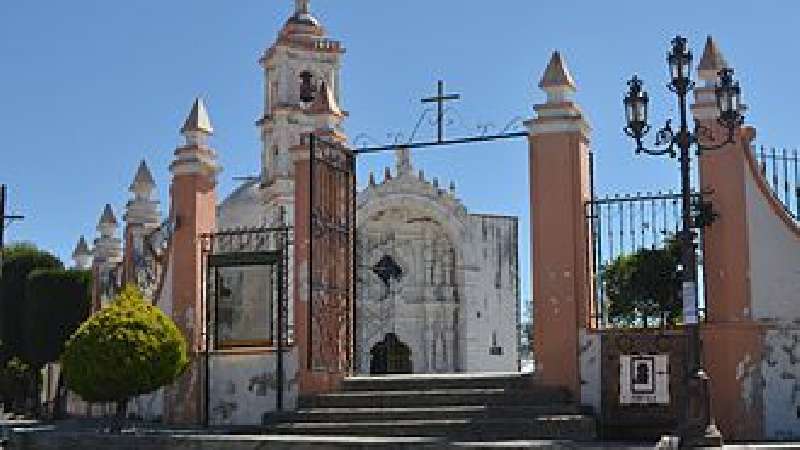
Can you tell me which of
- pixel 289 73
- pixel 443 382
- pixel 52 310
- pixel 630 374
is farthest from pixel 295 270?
pixel 289 73

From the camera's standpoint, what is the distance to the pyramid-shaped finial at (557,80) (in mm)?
19312

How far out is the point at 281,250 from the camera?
21.4 meters

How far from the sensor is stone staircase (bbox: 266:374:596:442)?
1734 cm

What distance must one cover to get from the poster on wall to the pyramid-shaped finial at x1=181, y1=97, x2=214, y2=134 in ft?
31.7

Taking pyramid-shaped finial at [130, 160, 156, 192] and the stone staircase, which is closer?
the stone staircase

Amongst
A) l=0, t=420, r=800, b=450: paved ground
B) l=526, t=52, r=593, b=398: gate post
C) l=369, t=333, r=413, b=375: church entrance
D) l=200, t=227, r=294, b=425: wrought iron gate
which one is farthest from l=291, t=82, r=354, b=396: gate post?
l=369, t=333, r=413, b=375: church entrance

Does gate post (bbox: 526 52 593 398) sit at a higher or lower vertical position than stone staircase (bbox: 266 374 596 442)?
higher

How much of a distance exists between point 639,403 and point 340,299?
634 cm

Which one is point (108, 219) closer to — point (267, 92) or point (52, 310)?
point (52, 310)

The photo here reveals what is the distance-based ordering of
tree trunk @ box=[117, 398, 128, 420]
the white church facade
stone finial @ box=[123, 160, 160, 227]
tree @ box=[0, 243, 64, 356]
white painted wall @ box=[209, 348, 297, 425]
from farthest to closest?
the white church facade → tree @ box=[0, 243, 64, 356] → stone finial @ box=[123, 160, 160, 227] → white painted wall @ box=[209, 348, 297, 425] → tree trunk @ box=[117, 398, 128, 420]

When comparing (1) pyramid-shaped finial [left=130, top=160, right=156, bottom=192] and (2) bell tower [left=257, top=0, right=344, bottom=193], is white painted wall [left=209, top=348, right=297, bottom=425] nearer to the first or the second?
(1) pyramid-shaped finial [left=130, top=160, right=156, bottom=192]

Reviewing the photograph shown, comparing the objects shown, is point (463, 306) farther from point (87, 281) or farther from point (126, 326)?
point (126, 326)

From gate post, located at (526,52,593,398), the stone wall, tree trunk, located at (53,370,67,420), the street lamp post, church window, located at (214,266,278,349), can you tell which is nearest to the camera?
the street lamp post

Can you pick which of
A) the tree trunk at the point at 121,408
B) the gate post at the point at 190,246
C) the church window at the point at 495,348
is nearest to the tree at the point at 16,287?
the church window at the point at 495,348
